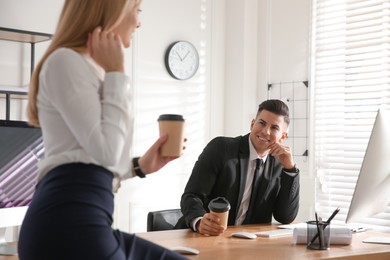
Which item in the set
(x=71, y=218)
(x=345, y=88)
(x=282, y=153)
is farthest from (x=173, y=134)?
(x=345, y=88)

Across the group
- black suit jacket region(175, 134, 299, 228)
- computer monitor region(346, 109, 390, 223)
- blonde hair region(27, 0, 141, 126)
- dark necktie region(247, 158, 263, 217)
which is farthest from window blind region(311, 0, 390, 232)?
blonde hair region(27, 0, 141, 126)

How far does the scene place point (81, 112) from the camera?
128 centimetres

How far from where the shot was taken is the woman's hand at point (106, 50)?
4.48 ft

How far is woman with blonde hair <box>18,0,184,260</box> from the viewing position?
4.11 ft

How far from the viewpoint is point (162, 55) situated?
484cm

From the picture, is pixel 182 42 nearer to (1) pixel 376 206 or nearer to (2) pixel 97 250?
Answer: (1) pixel 376 206

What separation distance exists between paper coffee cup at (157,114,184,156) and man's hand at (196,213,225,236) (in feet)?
2.88

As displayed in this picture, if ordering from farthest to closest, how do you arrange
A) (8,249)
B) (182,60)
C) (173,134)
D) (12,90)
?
(182,60) < (12,90) < (8,249) < (173,134)

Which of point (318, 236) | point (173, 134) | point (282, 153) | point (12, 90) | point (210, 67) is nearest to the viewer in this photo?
point (173, 134)

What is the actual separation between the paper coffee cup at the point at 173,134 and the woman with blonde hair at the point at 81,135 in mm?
213

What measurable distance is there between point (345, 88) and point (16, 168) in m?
2.93

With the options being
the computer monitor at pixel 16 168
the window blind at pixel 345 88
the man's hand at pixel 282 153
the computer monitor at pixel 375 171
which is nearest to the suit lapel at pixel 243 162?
the man's hand at pixel 282 153

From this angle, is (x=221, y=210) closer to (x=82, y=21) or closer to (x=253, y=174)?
(x=253, y=174)

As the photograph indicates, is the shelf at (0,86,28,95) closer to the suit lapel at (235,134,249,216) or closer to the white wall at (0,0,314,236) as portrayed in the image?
the white wall at (0,0,314,236)
